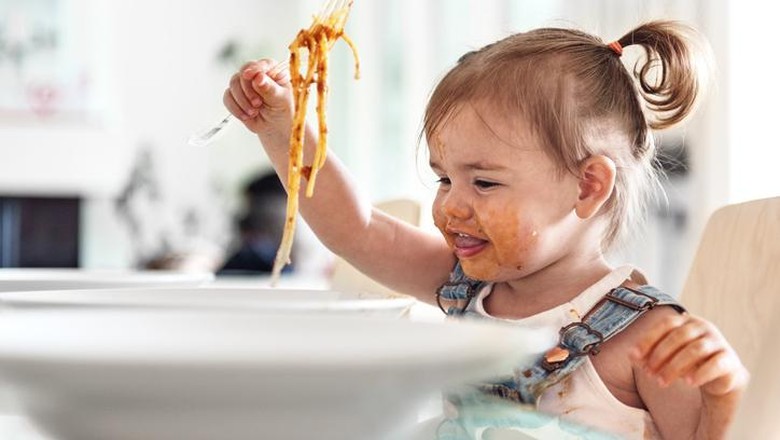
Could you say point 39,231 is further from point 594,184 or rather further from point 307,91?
point 307,91

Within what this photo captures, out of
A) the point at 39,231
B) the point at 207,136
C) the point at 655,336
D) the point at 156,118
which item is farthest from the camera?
the point at 156,118

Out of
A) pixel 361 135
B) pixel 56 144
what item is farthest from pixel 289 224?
pixel 56 144

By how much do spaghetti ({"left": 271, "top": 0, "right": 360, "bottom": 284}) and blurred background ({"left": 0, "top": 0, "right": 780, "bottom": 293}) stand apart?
3.72m

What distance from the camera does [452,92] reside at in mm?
1143

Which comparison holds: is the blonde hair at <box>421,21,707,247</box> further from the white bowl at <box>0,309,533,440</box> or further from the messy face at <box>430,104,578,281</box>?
the white bowl at <box>0,309,533,440</box>

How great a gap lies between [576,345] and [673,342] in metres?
0.28

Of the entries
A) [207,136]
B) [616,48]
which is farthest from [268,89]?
[616,48]

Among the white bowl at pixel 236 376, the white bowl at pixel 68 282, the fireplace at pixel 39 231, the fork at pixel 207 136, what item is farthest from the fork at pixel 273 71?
the fireplace at pixel 39 231

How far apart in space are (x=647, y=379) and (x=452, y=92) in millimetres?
375

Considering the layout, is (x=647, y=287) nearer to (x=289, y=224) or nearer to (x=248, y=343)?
(x=289, y=224)

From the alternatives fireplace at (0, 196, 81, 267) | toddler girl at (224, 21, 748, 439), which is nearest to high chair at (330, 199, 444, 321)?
toddler girl at (224, 21, 748, 439)

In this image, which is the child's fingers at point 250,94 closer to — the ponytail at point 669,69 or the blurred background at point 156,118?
the ponytail at point 669,69

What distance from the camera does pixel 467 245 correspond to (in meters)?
1.13

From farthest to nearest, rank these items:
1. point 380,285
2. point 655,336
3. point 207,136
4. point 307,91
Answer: point 380,285
point 207,136
point 307,91
point 655,336
